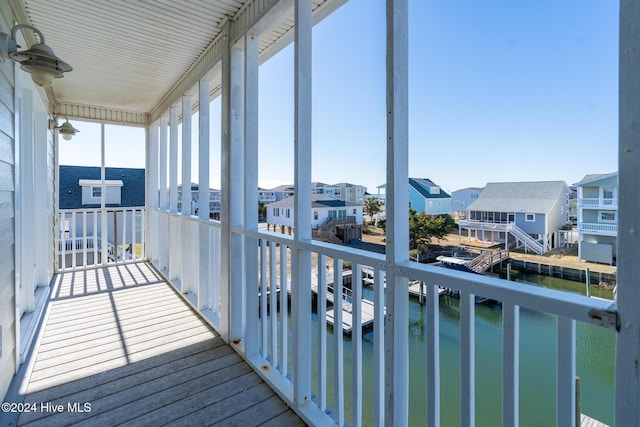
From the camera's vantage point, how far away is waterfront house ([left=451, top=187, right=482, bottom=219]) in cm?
93

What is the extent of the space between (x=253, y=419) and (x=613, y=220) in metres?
1.81

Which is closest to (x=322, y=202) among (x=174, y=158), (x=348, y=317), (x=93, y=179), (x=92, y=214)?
(x=348, y=317)

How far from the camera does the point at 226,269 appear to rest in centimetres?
256

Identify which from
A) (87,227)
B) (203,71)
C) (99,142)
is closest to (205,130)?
(203,71)

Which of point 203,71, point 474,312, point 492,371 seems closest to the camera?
point 474,312

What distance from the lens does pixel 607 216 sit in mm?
771

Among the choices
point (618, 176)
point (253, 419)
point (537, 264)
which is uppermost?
point (618, 176)

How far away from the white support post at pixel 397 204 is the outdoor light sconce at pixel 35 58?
1903 millimetres

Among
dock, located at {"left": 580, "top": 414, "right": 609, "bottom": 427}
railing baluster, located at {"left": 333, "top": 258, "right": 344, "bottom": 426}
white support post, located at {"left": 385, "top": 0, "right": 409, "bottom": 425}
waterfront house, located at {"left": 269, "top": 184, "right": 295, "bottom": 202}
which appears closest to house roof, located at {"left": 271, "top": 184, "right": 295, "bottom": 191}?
waterfront house, located at {"left": 269, "top": 184, "right": 295, "bottom": 202}

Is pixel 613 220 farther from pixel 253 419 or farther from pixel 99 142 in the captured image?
pixel 99 142

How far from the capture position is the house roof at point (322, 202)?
1557 millimetres

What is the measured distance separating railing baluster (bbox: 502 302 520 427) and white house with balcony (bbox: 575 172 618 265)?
27cm

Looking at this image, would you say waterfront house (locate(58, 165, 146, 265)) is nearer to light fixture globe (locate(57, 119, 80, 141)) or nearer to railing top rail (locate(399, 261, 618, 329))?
light fixture globe (locate(57, 119, 80, 141))

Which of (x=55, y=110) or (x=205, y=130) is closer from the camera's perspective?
(x=205, y=130)
